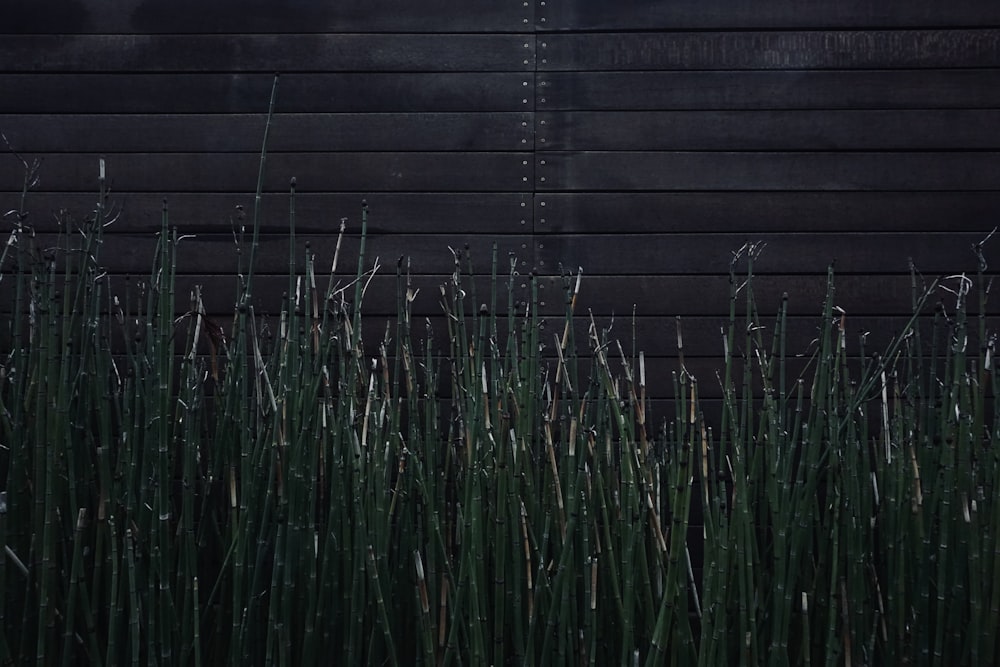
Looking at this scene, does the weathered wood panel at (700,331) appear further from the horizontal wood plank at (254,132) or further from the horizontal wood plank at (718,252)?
the horizontal wood plank at (254,132)

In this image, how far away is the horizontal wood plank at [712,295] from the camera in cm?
238

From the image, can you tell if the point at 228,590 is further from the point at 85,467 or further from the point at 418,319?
the point at 418,319

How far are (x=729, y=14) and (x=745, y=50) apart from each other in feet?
0.31

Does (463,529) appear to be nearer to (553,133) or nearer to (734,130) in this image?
(553,133)

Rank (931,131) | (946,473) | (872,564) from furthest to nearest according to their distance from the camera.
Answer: (931,131) < (872,564) < (946,473)

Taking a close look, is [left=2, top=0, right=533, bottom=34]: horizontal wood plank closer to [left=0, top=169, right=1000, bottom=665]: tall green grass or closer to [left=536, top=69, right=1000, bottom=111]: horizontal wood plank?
[left=536, top=69, right=1000, bottom=111]: horizontal wood plank

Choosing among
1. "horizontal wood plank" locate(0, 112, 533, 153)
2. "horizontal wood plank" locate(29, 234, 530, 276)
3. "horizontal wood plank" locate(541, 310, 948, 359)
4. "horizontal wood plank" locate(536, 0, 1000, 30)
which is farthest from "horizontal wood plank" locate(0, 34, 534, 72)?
"horizontal wood plank" locate(541, 310, 948, 359)

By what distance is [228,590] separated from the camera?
5.74 ft

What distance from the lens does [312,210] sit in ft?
7.93

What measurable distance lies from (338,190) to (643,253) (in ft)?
2.43

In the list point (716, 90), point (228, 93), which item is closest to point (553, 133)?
point (716, 90)

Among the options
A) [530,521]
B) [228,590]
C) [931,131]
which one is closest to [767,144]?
[931,131]

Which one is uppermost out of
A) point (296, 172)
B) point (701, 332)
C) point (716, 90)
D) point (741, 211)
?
point (716, 90)

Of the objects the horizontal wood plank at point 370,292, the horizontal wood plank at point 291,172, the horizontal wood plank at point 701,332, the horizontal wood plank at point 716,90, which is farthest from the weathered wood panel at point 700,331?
the horizontal wood plank at point 716,90
